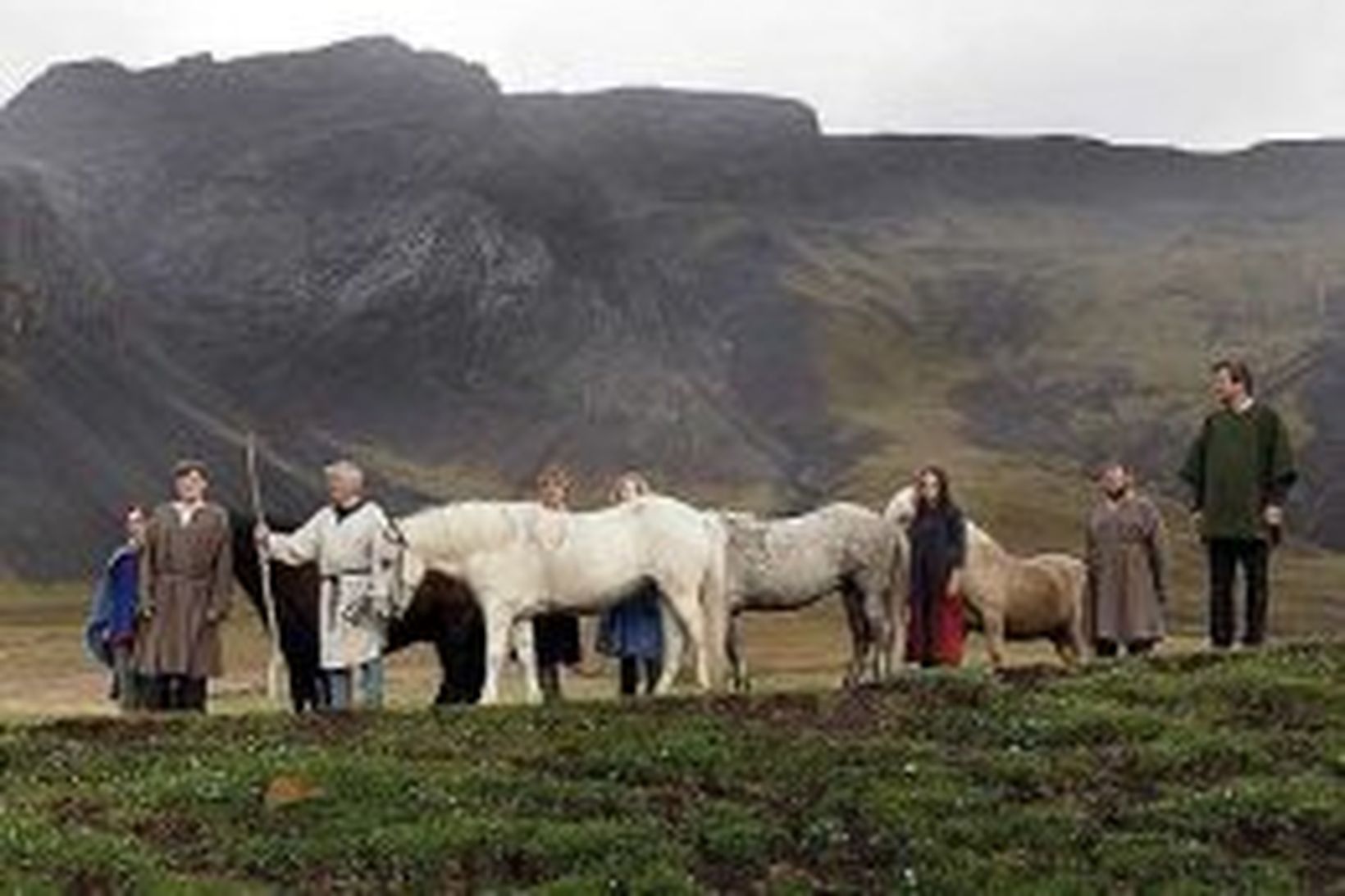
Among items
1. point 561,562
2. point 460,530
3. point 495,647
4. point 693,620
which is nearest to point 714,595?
point 693,620

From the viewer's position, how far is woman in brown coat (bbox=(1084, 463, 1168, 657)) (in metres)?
31.6

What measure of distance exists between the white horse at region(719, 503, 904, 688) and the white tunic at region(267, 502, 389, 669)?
591cm

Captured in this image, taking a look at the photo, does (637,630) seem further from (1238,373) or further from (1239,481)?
Result: (1238,373)

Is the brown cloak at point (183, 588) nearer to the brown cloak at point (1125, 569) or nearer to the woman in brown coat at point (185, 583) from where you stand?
the woman in brown coat at point (185, 583)

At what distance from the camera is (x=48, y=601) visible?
429ft

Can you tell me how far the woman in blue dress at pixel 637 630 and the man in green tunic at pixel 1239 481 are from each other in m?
6.68

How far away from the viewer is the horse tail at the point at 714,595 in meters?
28.2

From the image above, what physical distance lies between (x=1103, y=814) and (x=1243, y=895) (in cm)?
242

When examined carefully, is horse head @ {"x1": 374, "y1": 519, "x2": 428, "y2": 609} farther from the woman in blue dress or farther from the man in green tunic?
the man in green tunic

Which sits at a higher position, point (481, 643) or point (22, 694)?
point (481, 643)

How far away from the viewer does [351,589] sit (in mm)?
26453

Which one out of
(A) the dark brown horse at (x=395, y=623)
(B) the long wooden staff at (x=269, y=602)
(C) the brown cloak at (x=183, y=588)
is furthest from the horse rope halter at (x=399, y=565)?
(C) the brown cloak at (x=183, y=588)

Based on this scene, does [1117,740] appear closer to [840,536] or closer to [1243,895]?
[1243,895]

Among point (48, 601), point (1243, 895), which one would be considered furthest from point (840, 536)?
point (48, 601)
